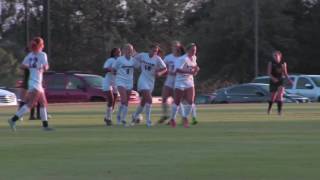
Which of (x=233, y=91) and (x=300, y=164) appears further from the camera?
(x=233, y=91)

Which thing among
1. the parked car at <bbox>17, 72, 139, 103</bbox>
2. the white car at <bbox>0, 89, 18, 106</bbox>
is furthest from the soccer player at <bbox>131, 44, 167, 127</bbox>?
the white car at <bbox>0, 89, 18, 106</bbox>

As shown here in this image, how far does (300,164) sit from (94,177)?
9.47 feet

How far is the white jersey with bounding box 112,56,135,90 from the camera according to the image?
20.8 m

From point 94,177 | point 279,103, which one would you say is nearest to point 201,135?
point 94,177

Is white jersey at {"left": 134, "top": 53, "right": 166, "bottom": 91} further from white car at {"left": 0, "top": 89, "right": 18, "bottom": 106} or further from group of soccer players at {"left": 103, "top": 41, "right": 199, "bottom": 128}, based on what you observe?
white car at {"left": 0, "top": 89, "right": 18, "bottom": 106}

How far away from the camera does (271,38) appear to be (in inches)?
2857

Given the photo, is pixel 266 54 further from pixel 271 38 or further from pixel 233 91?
pixel 233 91

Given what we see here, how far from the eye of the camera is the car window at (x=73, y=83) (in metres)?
39.0

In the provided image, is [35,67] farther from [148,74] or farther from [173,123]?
[173,123]

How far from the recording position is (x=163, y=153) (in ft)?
44.3

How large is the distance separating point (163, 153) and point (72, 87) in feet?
85.9

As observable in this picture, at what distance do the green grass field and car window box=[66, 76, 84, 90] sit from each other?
1879 cm

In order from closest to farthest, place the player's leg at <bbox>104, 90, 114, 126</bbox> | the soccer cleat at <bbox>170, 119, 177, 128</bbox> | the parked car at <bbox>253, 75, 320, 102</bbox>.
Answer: the soccer cleat at <bbox>170, 119, 177, 128</bbox>, the player's leg at <bbox>104, 90, 114, 126</bbox>, the parked car at <bbox>253, 75, 320, 102</bbox>

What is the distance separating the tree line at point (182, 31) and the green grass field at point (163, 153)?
48098 millimetres
